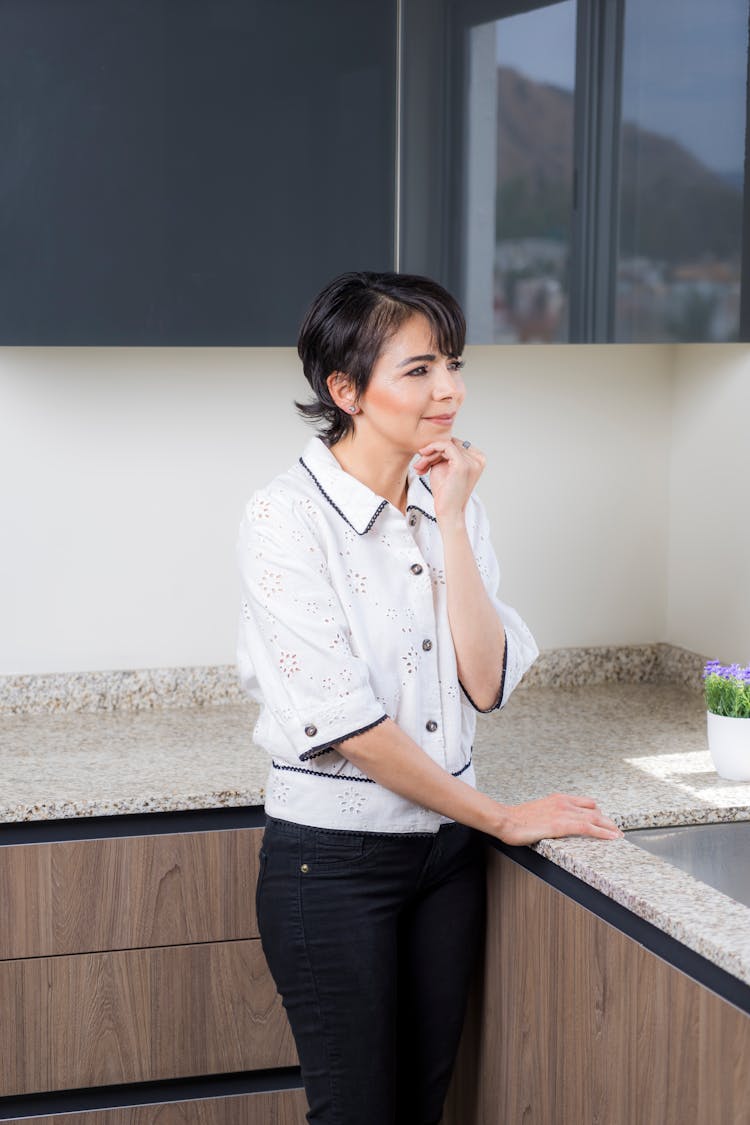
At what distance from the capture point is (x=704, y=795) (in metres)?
2.06

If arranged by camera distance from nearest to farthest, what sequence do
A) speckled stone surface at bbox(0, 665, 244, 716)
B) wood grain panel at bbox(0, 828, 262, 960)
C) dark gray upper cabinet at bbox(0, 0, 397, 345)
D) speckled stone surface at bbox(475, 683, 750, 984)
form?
1. speckled stone surface at bbox(475, 683, 750, 984)
2. wood grain panel at bbox(0, 828, 262, 960)
3. dark gray upper cabinet at bbox(0, 0, 397, 345)
4. speckled stone surface at bbox(0, 665, 244, 716)

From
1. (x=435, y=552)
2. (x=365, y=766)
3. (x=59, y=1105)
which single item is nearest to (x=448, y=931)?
(x=365, y=766)

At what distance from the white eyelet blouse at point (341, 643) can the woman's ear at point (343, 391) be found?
0.07m

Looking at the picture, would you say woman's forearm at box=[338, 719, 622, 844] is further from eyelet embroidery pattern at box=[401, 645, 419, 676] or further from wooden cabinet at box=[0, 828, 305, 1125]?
wooden cabinet at box=[0, 828, 305, 1125]

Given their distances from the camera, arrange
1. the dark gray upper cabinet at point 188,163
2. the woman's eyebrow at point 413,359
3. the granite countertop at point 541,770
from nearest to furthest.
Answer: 1. the granite countertop at point 541,770
2. the woman's eyebrow at point 413,359
3. the dark gray upper cabinet at point 188,163

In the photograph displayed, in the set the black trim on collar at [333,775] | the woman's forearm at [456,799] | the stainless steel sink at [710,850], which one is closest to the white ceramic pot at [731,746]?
the stainless steel sink at [710,850]

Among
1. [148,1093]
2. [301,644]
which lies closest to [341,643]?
[301,644]

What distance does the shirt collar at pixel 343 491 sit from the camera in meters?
1.76

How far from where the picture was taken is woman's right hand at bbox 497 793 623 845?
5.91 feet

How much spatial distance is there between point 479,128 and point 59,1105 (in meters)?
1.72

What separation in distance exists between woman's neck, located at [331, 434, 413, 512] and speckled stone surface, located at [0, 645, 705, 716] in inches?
40.1

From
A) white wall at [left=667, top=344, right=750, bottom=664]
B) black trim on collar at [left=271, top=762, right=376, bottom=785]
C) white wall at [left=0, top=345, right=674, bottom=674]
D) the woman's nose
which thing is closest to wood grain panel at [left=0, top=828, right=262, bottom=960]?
black trim on collar at [left=271, top=762, right=376, bottom=785]

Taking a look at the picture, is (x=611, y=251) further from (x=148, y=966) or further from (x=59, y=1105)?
(x=59, y=1105)

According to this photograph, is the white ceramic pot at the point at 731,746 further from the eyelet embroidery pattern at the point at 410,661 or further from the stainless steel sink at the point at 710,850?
the eyelet embroidery pattern at the point at 410,661
